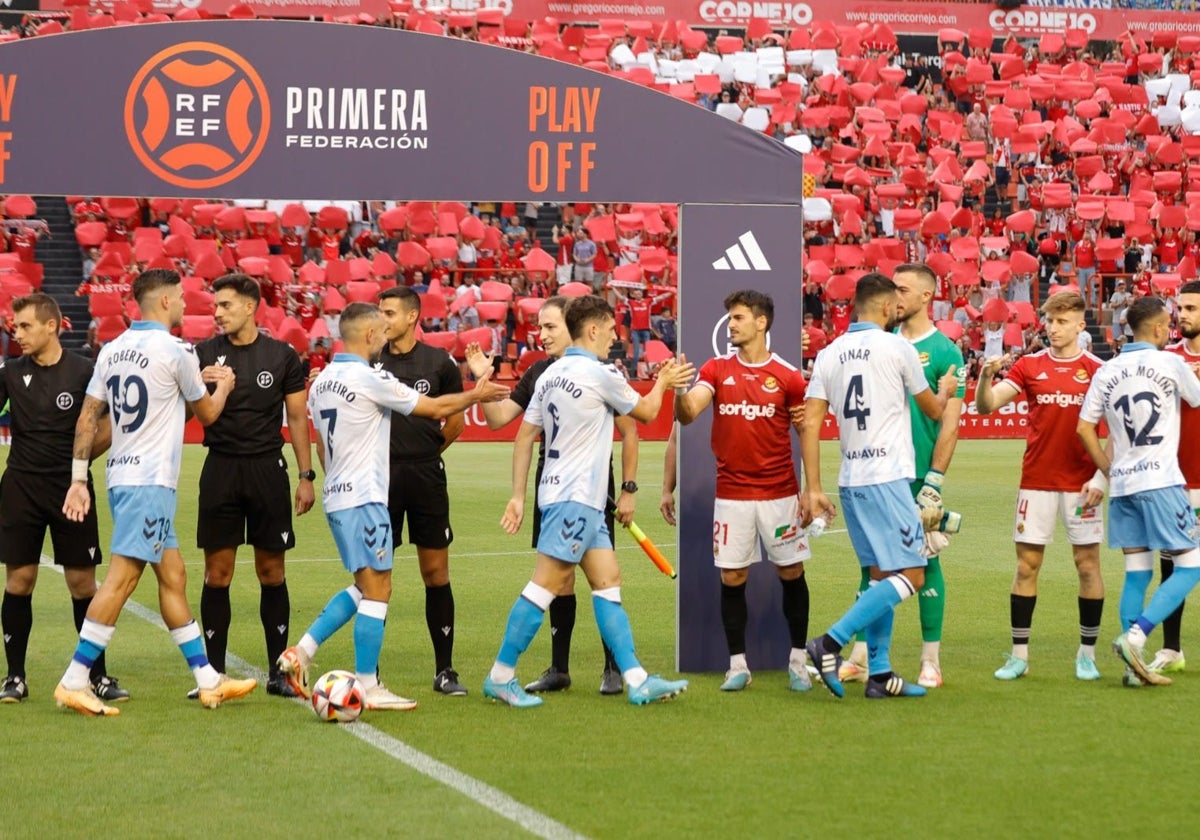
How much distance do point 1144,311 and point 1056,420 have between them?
0.78 metres

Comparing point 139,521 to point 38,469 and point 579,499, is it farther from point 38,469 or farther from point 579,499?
point 579,499

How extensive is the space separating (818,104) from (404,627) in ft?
91.9

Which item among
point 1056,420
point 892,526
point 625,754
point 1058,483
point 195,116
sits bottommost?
point 625,754

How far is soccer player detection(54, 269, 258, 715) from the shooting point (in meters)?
7.73

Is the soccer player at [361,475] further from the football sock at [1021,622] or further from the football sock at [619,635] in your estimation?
the football sock at [1021,622]

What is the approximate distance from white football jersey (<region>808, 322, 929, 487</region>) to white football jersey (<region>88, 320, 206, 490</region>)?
329cm

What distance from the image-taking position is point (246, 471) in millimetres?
8516

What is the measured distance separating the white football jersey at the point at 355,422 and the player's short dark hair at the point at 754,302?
1808 millimetres

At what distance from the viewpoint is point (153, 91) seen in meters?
8.60

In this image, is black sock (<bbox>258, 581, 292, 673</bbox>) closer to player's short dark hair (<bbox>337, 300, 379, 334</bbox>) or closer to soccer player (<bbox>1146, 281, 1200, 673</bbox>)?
player's short dark hair (<bbox>337, 300, 379, 334</bbox>)

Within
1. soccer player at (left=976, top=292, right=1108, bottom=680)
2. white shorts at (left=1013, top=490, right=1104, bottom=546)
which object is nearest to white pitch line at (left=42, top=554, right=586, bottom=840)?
soccer player at (left=976, top=292, right=1108, bottom=680)

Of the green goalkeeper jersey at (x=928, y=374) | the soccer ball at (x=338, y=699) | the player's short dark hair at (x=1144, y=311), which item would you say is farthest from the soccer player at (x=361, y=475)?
the player's short dark hair at (x=1144, y=311)

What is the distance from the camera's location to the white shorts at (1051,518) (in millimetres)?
8820

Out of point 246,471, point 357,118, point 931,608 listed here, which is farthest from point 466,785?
point 357,118
